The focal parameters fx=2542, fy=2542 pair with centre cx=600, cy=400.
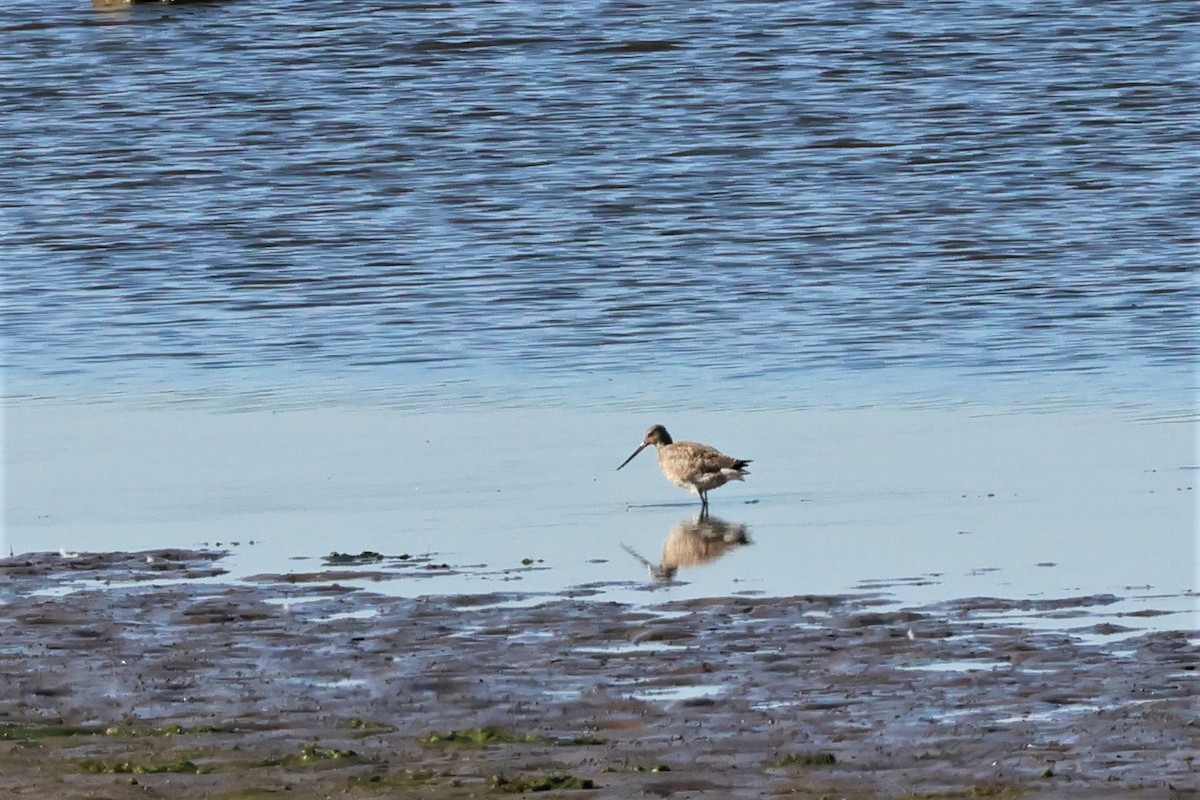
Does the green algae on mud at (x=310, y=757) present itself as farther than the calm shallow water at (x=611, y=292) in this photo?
No

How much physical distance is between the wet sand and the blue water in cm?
615

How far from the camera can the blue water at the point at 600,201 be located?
19359mm

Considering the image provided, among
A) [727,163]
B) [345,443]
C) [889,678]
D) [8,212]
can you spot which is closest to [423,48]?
[727,163]

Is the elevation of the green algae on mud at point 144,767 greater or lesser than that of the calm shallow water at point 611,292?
greater

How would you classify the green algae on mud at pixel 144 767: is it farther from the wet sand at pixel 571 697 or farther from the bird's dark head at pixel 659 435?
the bird's dark head at pixel 659 435

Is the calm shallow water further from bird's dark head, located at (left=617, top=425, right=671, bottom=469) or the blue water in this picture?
bird's dark head, located at (left=617, top=425, right=671, bottom=469)

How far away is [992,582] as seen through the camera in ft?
39.3

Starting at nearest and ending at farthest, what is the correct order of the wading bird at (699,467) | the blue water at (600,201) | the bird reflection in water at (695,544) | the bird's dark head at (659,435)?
the bird reflection in water at (695,544) → the wading bird at (699,467) → the bird's dark head at (659,435) → the blue water at (600,201)

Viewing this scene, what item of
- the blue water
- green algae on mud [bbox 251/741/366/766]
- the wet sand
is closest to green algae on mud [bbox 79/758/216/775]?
the wet sand

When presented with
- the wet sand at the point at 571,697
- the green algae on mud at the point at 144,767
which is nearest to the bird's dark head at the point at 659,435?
the wet sand at the point at 571,697

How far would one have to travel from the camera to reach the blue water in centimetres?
1936

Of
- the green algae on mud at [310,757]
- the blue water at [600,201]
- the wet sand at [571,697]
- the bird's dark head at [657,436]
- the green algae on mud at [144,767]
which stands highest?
the green algae on mud at [144,767]

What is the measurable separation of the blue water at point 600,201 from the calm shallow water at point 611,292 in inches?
3.8

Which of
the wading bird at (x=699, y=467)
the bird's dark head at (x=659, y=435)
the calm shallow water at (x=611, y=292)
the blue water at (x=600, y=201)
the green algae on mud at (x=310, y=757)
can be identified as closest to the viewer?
the green algae on mud at (x=310, y=757)
